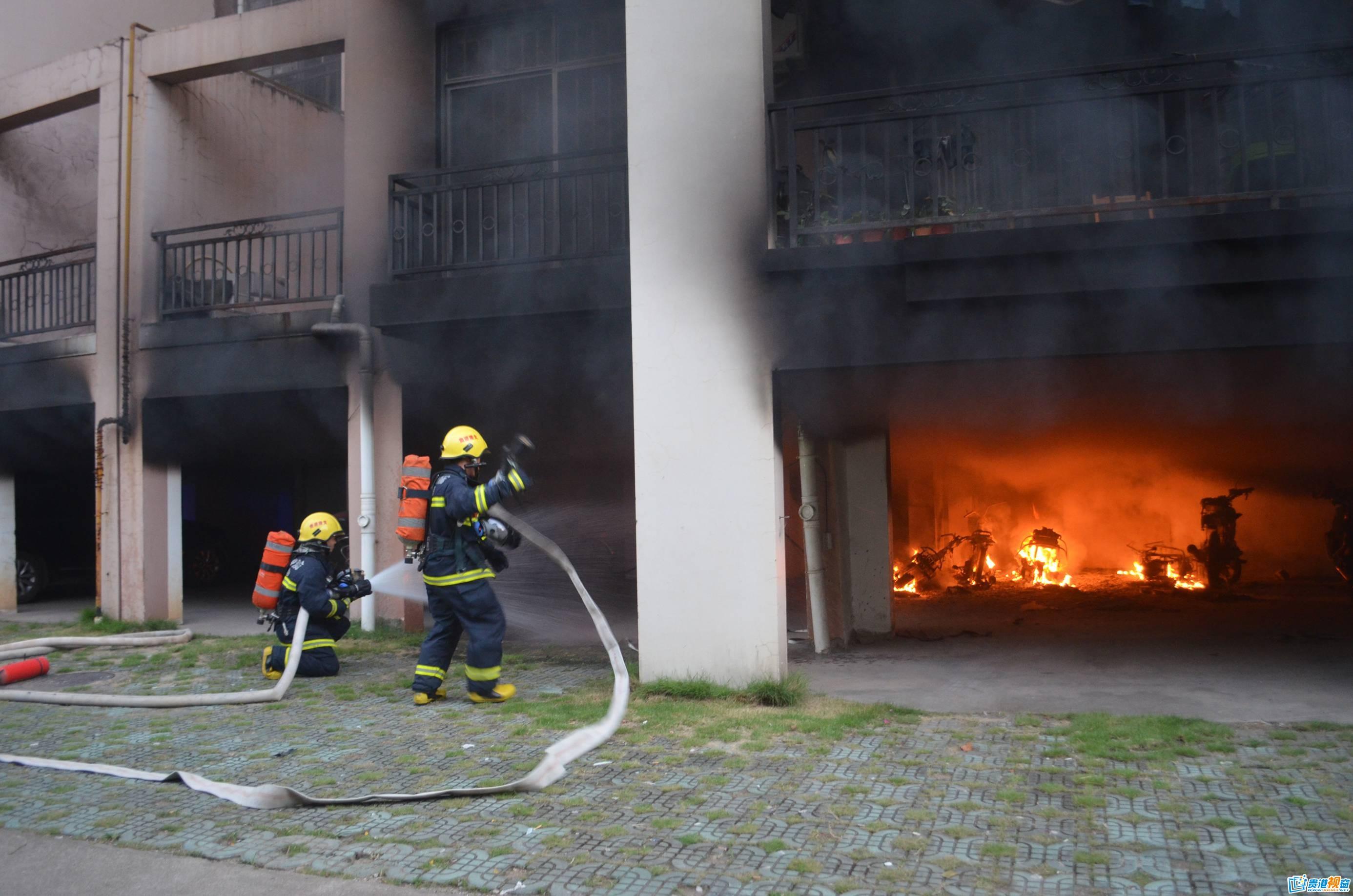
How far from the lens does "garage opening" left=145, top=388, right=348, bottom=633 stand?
9.71 m

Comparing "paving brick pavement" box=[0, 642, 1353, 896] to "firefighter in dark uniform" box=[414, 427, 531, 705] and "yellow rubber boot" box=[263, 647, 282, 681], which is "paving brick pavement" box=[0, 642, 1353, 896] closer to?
"firefighter in dark uniform" box=[414, 427, 531, 705]

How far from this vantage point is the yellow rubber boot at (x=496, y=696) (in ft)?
20.1

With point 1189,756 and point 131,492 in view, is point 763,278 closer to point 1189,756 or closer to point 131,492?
point 1189,756

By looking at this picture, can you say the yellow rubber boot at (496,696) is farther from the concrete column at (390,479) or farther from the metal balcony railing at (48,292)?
the metal balcony railing at (48,292)

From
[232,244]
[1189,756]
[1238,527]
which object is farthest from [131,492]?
[1238,527]

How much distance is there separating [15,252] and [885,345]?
11.1 meters

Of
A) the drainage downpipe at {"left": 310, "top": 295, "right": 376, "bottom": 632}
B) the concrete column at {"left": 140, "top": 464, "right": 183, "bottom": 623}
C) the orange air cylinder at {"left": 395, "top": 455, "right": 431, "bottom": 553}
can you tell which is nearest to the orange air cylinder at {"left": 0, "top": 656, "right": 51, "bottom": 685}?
the concrete column at {"left": 140, "top": 464, "right": 183, "bottom": 623}

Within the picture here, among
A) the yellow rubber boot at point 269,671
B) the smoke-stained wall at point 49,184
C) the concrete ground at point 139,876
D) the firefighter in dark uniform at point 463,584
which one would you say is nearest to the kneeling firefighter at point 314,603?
the yellow rubber boot at point 269,671

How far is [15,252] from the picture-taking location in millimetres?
11625

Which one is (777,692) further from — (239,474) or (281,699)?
(239,474)

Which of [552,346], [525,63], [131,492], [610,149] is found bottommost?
[131,492]

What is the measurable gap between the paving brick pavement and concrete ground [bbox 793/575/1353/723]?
0.52 metres

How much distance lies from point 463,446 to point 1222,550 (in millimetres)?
8891

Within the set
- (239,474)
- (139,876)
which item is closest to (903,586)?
(139,876)
